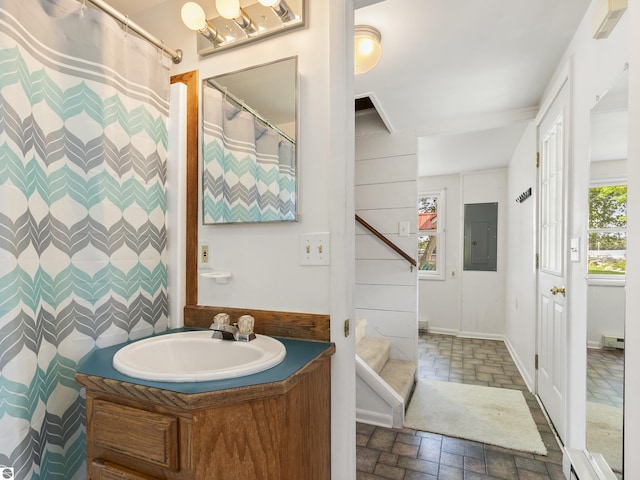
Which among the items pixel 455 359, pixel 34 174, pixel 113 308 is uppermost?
pixel 34 174

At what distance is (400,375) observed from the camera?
2553 mm

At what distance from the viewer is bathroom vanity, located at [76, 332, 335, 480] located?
74 centimetres

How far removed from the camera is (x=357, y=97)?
2381 mm

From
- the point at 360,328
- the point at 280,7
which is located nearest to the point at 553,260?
the point at 360,328

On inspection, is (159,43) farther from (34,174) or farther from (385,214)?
(385,214)

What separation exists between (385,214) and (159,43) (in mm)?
2117

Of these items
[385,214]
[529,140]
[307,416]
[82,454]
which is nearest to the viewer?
[307,416]

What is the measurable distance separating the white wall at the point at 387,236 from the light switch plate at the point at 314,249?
72.2 inches

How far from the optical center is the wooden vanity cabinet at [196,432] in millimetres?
743

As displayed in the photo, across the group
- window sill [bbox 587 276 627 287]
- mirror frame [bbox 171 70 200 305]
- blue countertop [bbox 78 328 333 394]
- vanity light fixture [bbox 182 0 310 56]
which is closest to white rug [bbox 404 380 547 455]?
window sill [bbox 587 276 627 287]

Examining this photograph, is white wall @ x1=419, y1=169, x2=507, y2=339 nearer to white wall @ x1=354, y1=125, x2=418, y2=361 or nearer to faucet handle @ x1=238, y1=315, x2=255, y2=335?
white wall @ x1=354, y1=125, x2=418, y2=361

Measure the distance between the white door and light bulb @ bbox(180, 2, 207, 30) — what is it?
1.92 m

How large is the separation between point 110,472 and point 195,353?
0.37 m

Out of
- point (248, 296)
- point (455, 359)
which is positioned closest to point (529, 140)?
point (455, 359)
